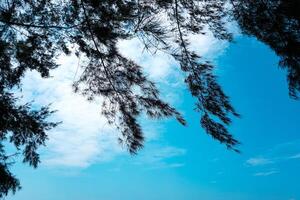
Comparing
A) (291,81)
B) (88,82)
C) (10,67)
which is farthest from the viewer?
(88,82)

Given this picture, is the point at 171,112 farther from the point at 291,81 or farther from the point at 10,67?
the point at 10,67

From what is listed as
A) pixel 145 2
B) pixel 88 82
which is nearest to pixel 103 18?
pixel 145 2

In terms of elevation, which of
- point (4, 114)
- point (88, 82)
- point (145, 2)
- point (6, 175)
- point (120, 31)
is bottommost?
point (6, 175)

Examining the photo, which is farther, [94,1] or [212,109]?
[94,1]

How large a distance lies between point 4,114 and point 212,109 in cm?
308

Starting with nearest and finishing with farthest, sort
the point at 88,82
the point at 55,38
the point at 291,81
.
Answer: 1. the point at 291,81
2. the point at 55,38
3. the point at 88,82

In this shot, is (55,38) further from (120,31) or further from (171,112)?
(171,112)

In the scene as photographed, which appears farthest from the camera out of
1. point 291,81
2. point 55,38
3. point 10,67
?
point 55,38

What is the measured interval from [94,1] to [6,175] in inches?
118

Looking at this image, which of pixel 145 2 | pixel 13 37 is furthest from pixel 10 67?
pixel 145 2

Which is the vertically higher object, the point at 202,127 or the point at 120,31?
the point at 120,31

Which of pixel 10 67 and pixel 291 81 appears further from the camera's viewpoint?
pixel 10 67

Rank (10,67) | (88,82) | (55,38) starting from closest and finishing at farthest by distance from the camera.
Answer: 1. (10,67)
2. (55,38)
3. (88,82)

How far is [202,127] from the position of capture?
554 centimetres
